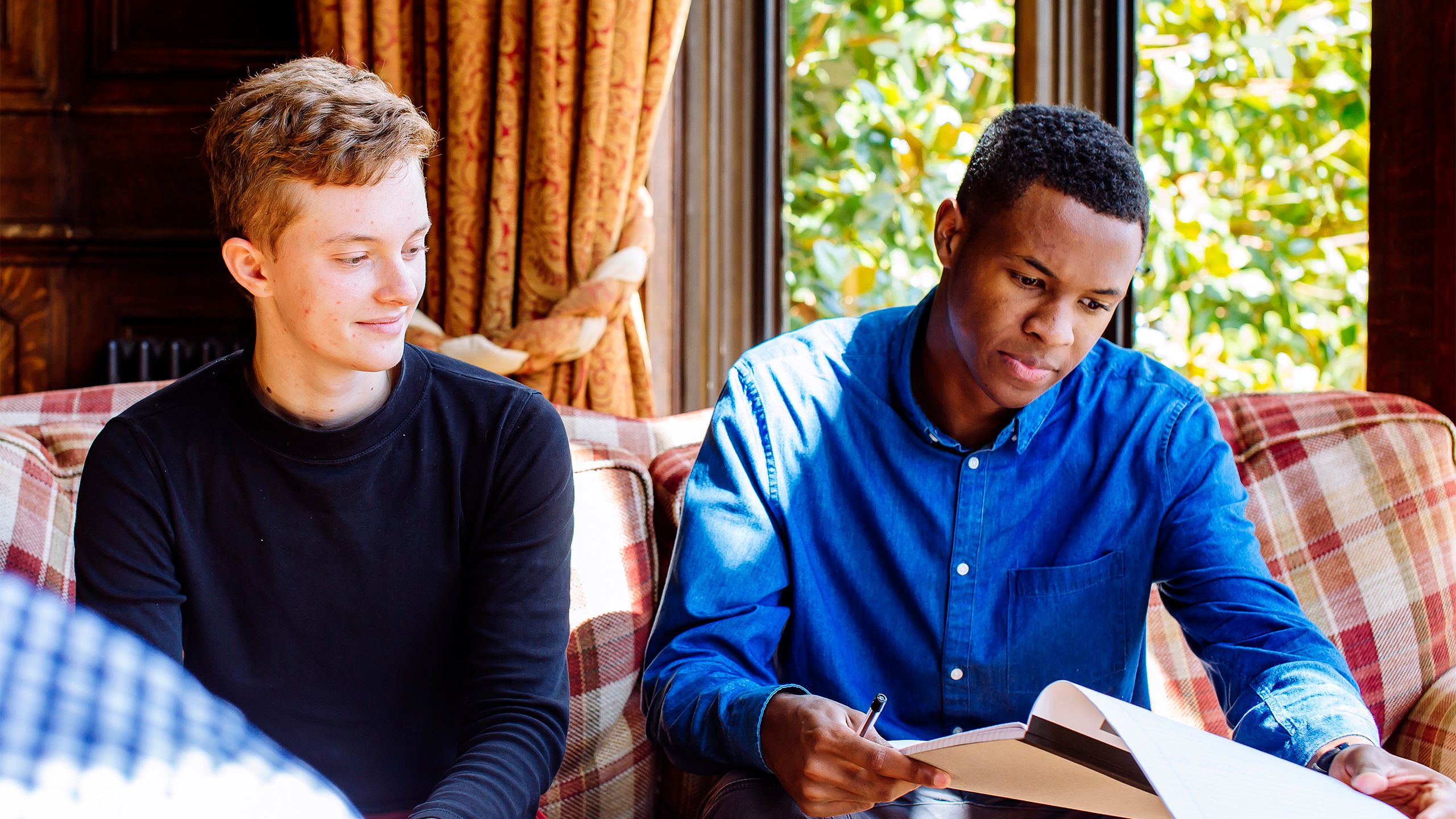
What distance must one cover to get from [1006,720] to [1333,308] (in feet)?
4.17

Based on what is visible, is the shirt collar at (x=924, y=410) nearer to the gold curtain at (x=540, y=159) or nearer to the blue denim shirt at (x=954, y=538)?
the blue denim shirt at (x=954, y=538)

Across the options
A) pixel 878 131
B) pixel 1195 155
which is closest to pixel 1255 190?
pixel 1195 155

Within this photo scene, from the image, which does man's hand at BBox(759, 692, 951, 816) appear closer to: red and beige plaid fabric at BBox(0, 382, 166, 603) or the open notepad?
the open notepad

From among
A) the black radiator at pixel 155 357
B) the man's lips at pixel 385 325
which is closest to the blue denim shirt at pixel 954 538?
the man's lips at pixel 385 325

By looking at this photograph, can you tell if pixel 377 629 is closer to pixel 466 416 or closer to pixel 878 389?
pixel 466 416

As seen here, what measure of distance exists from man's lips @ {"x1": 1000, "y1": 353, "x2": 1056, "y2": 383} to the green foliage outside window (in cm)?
111

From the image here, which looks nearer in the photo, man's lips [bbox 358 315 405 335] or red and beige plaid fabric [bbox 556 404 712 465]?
man's lips [bbox 358 315 405 335]

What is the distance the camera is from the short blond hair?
1.09 metres

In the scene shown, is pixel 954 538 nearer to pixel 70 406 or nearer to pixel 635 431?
pixel 635 431

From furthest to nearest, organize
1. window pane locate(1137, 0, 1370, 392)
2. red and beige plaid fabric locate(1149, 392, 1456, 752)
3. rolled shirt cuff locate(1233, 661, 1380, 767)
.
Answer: window pane locate(1137, 0, 1370, 392) < red and beige plaid fabric locate(1149, 392, 1456, 752) < rolled shirt cuff locate(1233, 661, 1380, 767)

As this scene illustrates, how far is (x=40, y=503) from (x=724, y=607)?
86 cm

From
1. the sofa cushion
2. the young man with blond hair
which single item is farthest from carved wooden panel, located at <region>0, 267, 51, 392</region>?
the young man with blond hair

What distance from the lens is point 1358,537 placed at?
1.70 metres

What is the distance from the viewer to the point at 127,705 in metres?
0.78
